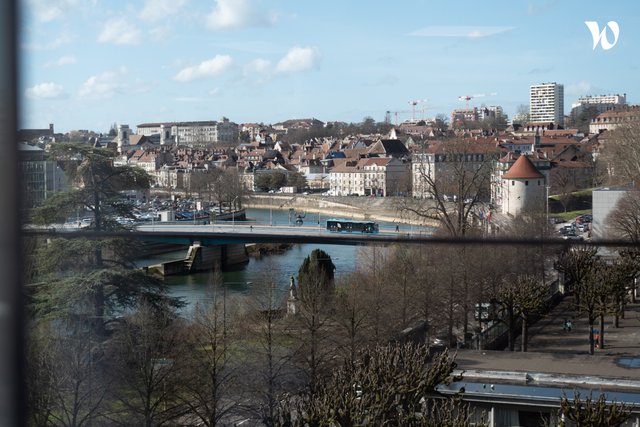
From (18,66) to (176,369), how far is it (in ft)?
10.2

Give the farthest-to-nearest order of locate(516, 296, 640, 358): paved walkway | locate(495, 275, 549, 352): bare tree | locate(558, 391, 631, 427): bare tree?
locate(516, 296, 640, 358): paved walkway, locate(495, 275, 549, 352): bare tree, locate(558, 391, 631, 427): bare tree

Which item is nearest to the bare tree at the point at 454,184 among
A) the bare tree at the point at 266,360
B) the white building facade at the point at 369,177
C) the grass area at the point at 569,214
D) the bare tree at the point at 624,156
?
the grass area at the point at 569,214

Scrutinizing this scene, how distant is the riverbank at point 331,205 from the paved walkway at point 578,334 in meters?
8.63

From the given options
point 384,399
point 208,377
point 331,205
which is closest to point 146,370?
point 208,377

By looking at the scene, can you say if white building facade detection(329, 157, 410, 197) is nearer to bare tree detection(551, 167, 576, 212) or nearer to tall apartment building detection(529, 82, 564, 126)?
bare tree detection(551, 167, 576, 212)

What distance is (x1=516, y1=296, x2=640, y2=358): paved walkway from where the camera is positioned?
17.2 ft

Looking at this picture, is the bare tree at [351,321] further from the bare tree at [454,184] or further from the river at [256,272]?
the bare tree at [454,184]

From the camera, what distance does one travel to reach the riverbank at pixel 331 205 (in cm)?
1667

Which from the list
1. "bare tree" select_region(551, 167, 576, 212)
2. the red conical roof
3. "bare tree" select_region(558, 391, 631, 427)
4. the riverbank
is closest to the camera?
"bare tree" select_region(558, 391, 631, 427)

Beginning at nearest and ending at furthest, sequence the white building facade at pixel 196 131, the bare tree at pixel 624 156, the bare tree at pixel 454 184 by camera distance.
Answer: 1. the bare tree at pixel 454 184
2. the bare tree at pixel 624 156
3. the white building facade at pixel 196 131

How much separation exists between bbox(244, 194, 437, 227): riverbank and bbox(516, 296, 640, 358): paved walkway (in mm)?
8635

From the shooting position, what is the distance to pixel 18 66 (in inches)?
26.9

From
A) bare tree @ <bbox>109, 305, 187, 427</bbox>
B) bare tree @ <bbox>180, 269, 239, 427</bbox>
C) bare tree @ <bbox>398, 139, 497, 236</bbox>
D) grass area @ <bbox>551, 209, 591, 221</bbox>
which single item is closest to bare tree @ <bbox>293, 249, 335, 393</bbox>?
bare tree @ <bbox>180, 269, 239, 427</bbox>

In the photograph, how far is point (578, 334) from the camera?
5848 millimetres
